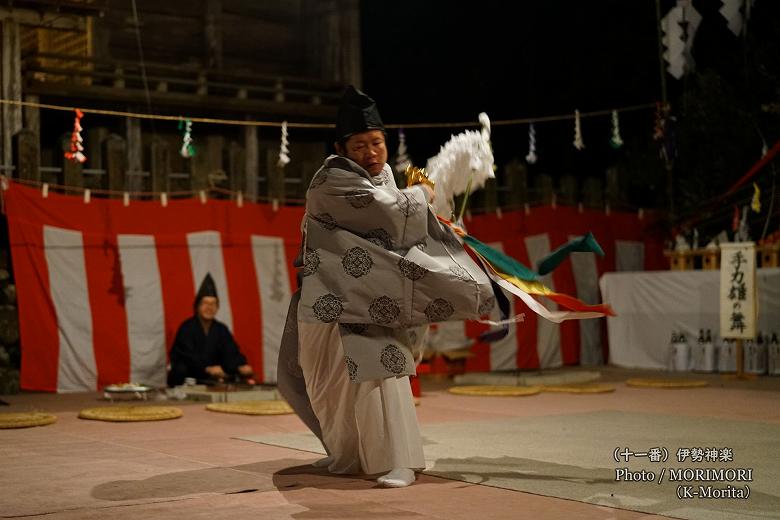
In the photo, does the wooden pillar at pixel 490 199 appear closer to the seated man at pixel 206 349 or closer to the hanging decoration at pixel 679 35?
the hanging decoration at pixel 679 35

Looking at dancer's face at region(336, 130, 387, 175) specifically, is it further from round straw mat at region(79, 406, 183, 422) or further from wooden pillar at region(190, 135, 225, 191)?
wooden pillar at region(190, 135, 225, 191)

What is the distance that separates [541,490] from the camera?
337cm

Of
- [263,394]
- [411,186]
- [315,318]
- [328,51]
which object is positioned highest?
[328,51]

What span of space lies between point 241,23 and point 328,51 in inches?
43.0

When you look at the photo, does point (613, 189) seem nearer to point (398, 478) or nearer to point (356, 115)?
point (356, 115)

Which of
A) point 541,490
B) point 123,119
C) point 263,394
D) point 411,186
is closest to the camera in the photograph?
point 541,490

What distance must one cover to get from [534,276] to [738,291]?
5.01 meters

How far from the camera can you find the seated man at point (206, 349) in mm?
7652

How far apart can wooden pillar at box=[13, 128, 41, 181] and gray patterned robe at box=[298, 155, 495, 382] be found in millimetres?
4700

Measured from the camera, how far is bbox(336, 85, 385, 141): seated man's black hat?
3764 mm

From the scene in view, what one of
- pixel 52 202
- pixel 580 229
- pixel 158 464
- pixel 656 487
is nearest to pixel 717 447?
pixel 656 487

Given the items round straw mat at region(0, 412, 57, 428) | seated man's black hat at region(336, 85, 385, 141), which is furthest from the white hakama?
round straw mat at region(0, 412, 57, 428)

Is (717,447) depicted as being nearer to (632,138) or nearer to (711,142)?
(711,142)

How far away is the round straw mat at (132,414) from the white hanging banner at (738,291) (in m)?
4.80
